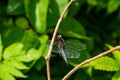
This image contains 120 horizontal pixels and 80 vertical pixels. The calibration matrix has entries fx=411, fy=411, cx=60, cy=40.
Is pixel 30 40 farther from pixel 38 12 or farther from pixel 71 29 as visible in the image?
pixel 71 29

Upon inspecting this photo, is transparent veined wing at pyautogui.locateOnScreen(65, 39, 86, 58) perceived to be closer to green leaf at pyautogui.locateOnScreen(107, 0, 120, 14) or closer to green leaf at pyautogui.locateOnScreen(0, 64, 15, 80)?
green leaf at pyautogui.locateOnScreen(0, 64, 15, 80)

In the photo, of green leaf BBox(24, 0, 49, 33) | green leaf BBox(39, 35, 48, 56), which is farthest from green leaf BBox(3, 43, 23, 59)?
green leaf BBox(24, 0, 49, 33)

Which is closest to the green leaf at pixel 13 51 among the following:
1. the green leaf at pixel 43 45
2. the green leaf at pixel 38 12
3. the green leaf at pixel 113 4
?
the green leaf at pixel 43 45

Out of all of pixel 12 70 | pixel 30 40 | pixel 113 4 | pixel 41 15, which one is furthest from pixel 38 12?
pixel 113 4

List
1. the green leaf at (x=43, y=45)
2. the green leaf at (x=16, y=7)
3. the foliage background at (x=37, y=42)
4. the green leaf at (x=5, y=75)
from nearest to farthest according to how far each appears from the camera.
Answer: the green leaf at (x=5, y=75) → the foliage background at (x=37, y=42) → the green leaf at (x=43, y=45) → the green leaf at (x=16, y=7)

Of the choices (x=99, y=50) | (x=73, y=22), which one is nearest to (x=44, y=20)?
(x=73, y=22)

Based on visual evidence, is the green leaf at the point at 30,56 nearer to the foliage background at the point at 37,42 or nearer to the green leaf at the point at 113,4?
the foliage background at the point at 37,42
